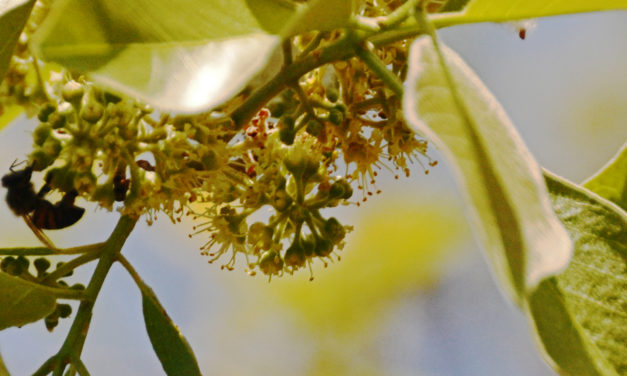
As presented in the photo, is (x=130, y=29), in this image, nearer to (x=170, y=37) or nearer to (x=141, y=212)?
(x=170, y=37)

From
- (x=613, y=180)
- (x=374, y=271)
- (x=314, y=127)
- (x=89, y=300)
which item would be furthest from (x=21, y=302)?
(x=374, y=271)

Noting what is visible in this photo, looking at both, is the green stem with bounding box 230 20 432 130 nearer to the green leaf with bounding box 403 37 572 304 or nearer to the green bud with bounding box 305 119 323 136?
the green bud with bounding box 305 119 323 136

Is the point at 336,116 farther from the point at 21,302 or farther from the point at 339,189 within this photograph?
the point at 21,302

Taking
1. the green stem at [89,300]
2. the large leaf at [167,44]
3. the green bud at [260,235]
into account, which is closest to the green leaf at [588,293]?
the large leaf at [167,44]

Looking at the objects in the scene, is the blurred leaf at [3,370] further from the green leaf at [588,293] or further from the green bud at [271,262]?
the green leaf at [588,293]

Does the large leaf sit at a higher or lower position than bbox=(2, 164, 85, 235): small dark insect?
lower

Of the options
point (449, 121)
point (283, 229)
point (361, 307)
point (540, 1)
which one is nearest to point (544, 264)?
point (449, 121)

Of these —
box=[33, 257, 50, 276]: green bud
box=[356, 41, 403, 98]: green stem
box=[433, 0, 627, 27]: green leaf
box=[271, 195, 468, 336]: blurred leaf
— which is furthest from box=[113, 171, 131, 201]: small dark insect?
box=[271, 195, 468, 336]: blurred leaf
